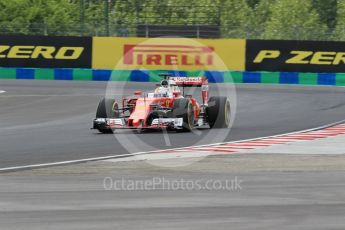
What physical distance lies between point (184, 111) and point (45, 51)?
17757mm

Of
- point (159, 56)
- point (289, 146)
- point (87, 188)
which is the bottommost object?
point (159, 56)

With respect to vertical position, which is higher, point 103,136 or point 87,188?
point 87,188

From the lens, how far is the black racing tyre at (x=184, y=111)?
54.1ft

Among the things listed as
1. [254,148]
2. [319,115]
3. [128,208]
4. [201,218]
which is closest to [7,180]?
[128,208]

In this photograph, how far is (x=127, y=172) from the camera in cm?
1141

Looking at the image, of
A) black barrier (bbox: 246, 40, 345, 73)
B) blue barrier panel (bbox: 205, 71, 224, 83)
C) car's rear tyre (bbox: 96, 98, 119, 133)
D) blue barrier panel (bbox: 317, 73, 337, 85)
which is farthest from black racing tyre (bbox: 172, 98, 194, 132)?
black barrier (bbox: 246, 40, 345, 73)

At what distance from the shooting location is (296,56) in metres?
32.4

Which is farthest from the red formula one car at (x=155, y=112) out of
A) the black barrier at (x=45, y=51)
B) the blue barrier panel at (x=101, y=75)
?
the black barrier at (x=45, y=51)

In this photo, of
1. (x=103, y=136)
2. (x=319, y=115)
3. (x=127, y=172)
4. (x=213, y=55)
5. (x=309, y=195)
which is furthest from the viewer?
(x=213, y=55)

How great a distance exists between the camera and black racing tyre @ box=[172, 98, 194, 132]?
54.1 ft

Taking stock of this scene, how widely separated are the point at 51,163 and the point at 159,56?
2074 cm

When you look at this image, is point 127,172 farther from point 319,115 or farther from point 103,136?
point 319,115

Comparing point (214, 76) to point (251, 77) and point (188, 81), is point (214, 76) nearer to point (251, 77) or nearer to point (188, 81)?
point (251, 77)

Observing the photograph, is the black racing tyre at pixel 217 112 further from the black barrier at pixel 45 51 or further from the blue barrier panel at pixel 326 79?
the black barrier at pixel 45 51
